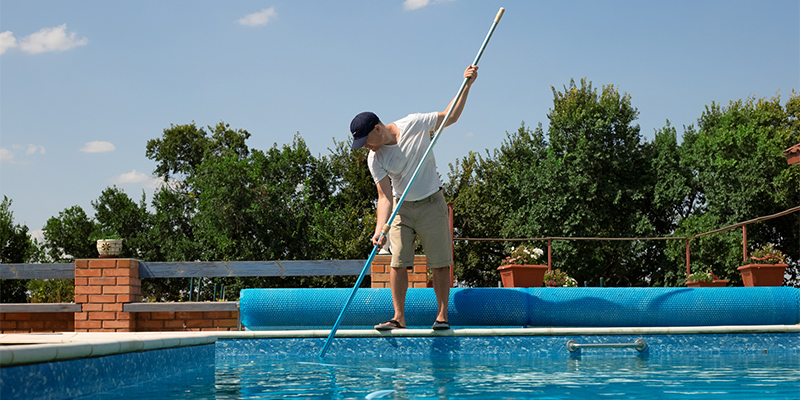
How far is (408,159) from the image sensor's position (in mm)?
4164

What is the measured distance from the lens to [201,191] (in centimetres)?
2109

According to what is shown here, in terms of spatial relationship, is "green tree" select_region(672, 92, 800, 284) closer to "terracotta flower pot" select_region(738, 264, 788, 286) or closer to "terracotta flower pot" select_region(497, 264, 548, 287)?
"terracotta flower pot" select_region(738, 264, 788, 286)

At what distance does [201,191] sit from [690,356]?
19.1 metres

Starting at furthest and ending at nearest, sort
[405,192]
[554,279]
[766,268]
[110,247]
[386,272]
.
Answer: [554,279], [110,247], [766,268], [386,272], [405,192]

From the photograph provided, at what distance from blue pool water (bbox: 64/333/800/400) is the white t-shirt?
972 millimetres

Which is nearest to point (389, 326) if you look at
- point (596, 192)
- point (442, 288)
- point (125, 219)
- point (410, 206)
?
point (442, 288)

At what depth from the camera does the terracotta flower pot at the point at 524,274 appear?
18.3 feet

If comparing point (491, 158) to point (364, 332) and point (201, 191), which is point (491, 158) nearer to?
point (201, 191)

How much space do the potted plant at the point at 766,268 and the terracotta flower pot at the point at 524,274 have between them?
6.01 feet

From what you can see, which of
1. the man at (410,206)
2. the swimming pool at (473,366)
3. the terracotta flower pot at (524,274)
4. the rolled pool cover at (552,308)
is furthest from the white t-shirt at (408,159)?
the terracotta flower pot at (524,274)

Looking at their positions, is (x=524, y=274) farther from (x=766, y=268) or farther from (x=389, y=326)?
(x=766, y=268)

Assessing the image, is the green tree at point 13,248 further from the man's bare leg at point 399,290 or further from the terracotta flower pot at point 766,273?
the terracotta flower pot at point 766,273

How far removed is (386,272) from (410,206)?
3.86ft

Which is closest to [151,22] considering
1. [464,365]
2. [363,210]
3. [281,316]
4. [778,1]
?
[363,210]
